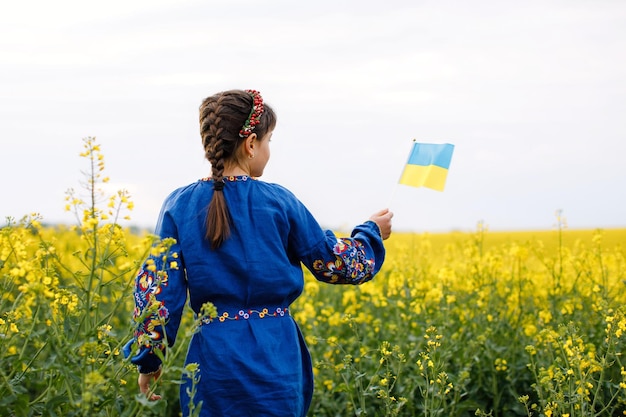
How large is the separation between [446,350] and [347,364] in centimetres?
115

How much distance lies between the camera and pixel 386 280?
5.76 meters

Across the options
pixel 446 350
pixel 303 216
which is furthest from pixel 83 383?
pixel 446 350

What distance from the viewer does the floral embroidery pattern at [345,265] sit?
9.07ft

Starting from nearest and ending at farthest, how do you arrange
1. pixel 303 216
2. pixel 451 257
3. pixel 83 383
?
pixel 83 383, pixel 303 216, pixel 451 257

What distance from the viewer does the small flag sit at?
3205 millimetres

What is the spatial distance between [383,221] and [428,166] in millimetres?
372

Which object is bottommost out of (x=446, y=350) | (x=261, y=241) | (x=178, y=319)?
(x=446, y=350)

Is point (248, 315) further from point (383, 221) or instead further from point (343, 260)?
point (383, 221)

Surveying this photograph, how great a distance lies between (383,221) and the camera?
298cm

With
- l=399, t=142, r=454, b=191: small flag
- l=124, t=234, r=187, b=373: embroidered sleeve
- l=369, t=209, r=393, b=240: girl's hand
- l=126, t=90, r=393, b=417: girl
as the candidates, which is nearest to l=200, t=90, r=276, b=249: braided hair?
l=126, t=90, r=393, b=417: girl

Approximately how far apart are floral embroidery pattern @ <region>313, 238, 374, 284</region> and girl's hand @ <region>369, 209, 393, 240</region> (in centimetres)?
17

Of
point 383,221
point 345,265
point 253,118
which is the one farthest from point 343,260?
point 253,118

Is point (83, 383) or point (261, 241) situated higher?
point (261, 241)

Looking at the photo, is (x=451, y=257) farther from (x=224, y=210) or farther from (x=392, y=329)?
(x=224, y=210)
